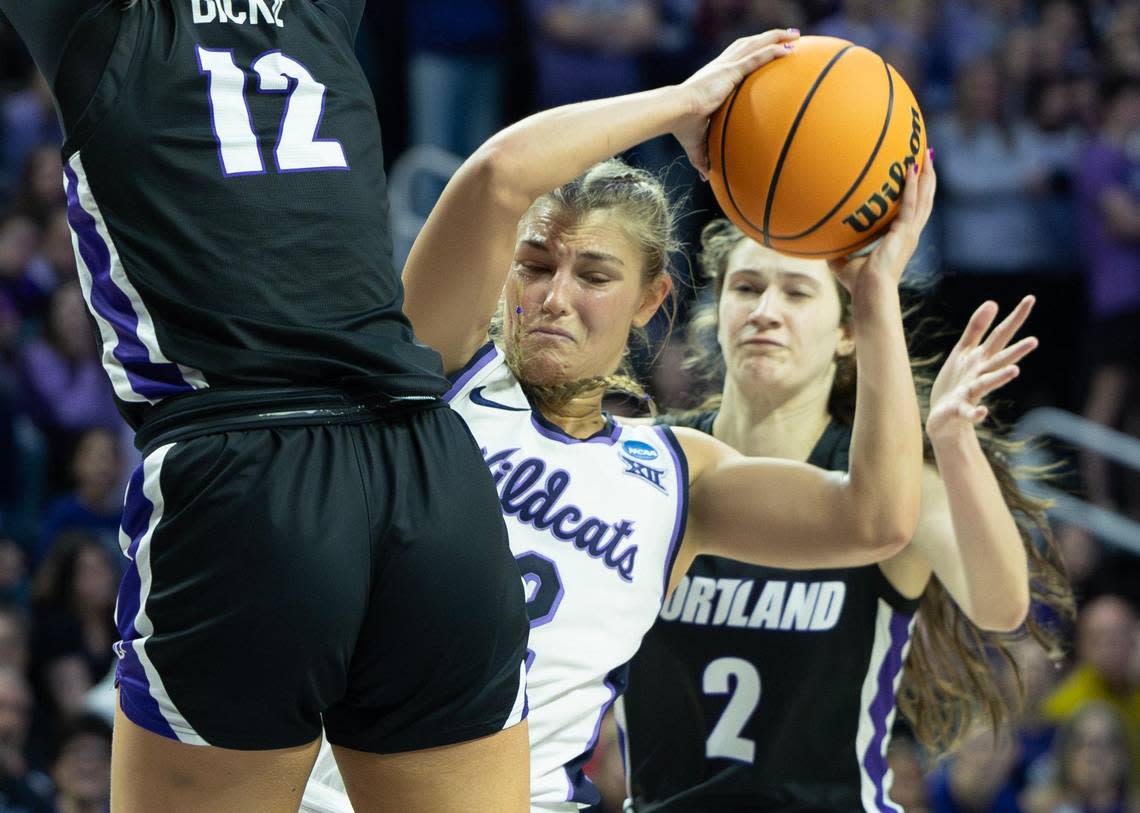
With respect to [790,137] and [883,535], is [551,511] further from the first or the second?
[790,137]

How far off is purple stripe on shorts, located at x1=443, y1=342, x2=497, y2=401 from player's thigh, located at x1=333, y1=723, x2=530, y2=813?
74cm

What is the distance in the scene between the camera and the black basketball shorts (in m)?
2.07

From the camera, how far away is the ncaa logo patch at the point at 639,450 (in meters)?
3.02

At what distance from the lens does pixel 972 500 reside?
318cm

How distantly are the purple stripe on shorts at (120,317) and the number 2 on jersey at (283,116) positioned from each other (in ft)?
0.67

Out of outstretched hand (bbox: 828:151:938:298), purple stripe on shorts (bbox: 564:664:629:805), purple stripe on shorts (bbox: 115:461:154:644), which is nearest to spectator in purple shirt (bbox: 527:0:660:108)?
outstretched hand (bbox: 828:151:938:298)

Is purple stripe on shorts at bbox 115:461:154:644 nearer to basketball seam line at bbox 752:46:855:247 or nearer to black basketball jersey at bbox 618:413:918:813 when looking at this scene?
basketball seam line at bbox 752:46:855:247

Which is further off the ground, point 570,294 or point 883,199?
point 883,199

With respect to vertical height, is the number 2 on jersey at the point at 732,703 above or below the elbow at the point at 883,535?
below

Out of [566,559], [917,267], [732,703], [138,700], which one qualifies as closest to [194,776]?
[138,700]

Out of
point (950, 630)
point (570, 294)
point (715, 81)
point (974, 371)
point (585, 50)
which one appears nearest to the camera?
point (715, 81)

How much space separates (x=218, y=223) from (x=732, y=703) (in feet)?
5.77

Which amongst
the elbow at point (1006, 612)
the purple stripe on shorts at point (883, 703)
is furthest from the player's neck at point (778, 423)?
the elbow at point (1006, 612)

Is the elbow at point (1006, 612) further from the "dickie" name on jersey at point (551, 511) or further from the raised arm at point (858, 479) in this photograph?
the "dickie" name on jersey at point (551, 511)
